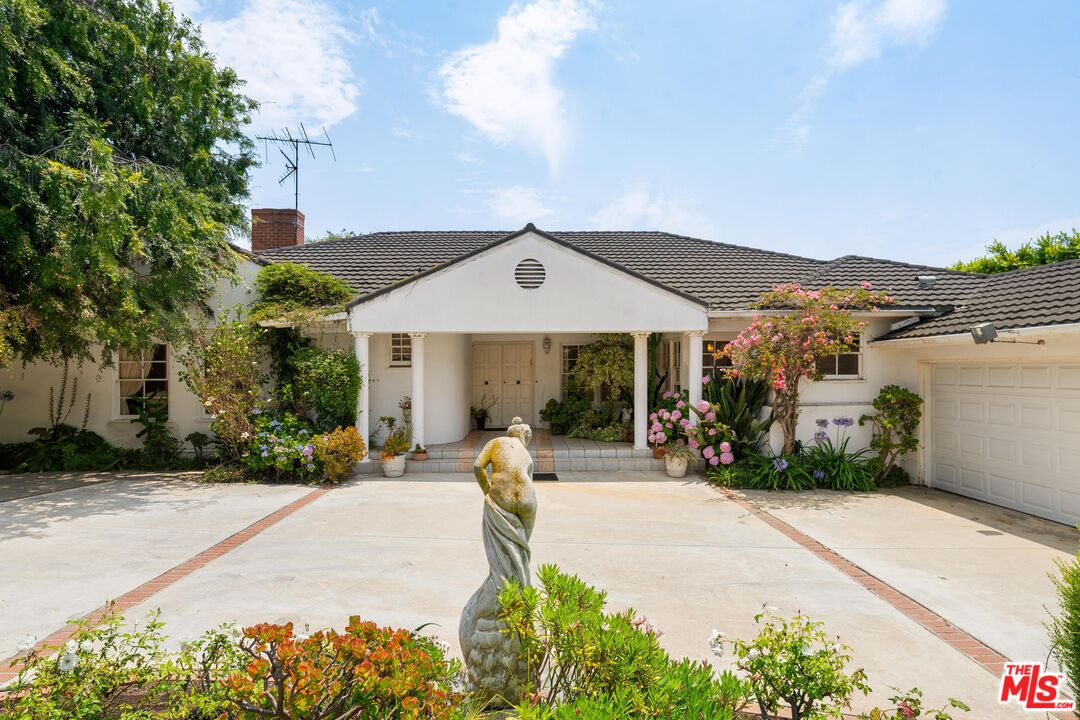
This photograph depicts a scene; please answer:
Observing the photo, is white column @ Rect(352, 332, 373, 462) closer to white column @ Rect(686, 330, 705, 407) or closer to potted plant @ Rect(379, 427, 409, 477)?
potted plant @ Rect(379, 427, 409, 477)

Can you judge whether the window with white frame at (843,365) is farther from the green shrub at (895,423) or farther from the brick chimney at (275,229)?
the brick chimney at (275,229)

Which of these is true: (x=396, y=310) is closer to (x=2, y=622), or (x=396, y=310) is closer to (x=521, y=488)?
(x=2, y=622)

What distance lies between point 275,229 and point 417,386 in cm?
888

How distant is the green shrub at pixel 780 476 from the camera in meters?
10.1

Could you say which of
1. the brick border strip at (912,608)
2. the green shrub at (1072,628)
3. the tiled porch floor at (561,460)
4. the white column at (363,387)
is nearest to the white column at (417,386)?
the tiled porch floor at (561,460)

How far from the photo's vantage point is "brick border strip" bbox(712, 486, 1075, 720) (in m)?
4.23

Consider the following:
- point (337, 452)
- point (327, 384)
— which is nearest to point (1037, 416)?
point (337, 452)

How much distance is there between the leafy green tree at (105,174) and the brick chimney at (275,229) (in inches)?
199

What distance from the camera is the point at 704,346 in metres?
12.0

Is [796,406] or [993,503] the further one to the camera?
[796,406]

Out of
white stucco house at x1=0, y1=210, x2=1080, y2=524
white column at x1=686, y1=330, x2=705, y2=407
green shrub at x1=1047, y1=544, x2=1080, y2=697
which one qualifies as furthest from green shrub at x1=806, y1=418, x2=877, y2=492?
green shrub at x1=1047, y1=544, x2=1080, y2=697

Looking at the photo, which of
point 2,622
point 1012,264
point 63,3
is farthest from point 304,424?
point 1012,264

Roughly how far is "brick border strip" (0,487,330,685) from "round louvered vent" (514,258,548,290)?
222 inches

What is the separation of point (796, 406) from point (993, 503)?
333 cm
